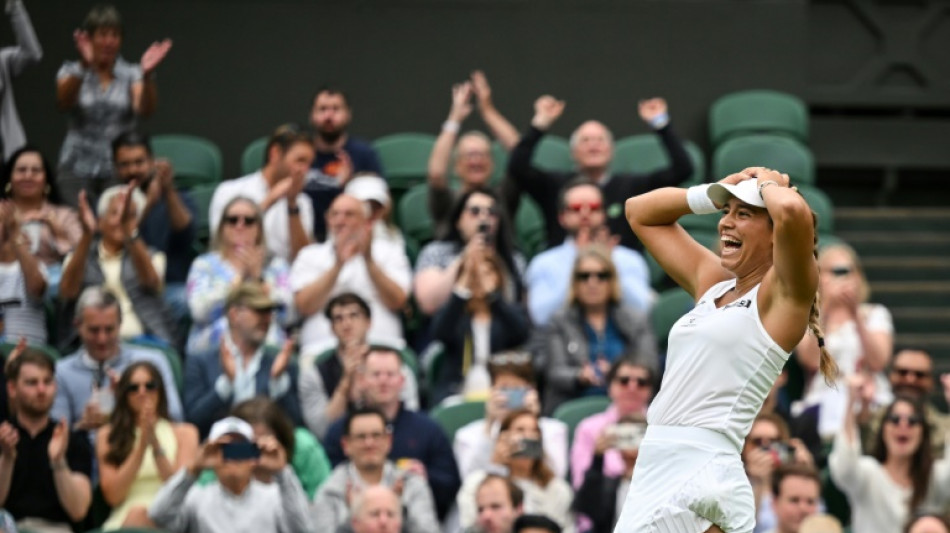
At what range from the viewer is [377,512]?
6.73 m

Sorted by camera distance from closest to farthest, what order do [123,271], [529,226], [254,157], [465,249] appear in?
1. [123,271]
2. [465,249]
3. [529,226]
4. [254,157]

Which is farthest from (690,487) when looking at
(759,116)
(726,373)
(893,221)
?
(893,221)

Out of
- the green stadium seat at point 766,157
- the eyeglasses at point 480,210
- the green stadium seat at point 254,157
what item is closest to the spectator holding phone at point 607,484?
the eyeglasses at point 480,210

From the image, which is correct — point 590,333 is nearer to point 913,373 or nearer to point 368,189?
point 368,189

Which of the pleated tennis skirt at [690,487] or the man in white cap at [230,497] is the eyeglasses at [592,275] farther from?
the pleated tennis skirt at [690,487]

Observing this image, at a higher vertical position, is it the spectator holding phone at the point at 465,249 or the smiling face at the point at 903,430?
the spectator holding phone at the point at 465,249

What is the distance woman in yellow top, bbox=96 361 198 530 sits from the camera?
7055 mm

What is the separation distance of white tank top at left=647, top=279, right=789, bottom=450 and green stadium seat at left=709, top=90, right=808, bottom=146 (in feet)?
21.6

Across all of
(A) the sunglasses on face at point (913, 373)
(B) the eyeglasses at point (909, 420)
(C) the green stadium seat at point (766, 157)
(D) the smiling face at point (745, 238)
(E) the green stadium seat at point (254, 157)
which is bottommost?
(B) the eyeglasses at point (909, 420)

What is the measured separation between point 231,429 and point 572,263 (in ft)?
7.49

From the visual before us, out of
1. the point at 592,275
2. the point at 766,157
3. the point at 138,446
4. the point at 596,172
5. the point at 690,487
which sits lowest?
the point at 138,446

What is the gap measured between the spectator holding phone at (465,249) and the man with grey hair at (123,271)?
4.06 ft

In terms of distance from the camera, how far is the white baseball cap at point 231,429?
6.82 m

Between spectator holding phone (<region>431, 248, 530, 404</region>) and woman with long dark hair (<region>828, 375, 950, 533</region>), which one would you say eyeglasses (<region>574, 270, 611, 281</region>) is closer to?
spectator holding phone (<region>431, 248, 530, 404</region>)
